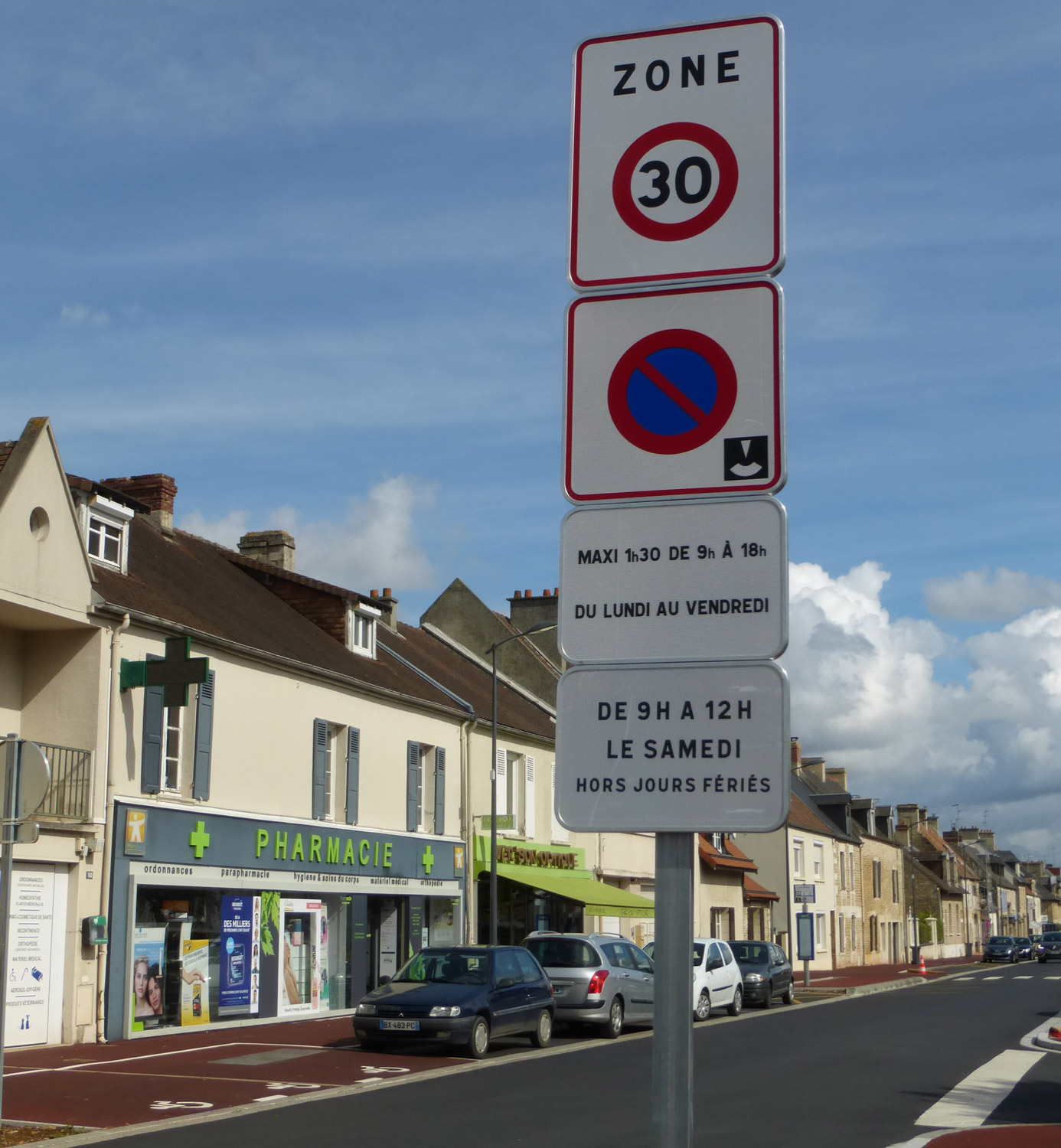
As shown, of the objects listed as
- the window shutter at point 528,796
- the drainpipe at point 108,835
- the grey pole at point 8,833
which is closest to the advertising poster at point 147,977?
A: the drainpipe at point 108,835

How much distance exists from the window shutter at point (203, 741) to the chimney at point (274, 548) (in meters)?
10.1

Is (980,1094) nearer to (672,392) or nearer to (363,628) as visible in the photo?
(672,392)

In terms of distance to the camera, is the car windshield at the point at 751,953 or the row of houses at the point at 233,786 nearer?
the row of houses at the point at 233,786

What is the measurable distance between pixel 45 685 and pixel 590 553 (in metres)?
21.0

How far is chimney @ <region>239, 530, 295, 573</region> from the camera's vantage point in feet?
113

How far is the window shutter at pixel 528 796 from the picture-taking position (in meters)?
36.6

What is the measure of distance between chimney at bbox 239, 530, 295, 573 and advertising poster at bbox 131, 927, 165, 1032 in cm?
1320

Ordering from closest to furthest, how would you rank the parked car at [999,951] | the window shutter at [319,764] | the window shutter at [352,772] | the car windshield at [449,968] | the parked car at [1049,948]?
the car windshield at [449,968] → the window shutter at [319,764] → the window shutter at [352,772] → the parked car at [999,951] → the parked car at [1049,948]


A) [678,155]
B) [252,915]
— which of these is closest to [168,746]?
[252,915]

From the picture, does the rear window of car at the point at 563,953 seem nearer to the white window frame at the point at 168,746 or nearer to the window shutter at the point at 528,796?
the white window frame at the point at 168,746

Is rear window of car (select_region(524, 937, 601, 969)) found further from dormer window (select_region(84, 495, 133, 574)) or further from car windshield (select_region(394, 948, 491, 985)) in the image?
dormer window (select_region(84, 495, 133, 574))

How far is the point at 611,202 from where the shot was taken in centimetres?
282

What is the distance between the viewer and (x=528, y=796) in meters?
36.9

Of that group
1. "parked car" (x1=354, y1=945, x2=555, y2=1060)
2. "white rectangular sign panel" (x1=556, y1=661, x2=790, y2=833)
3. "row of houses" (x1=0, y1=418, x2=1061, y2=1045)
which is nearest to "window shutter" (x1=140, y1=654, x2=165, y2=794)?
"row of houses" (x1=0, y1=418, x2=1061, y2=1045)
